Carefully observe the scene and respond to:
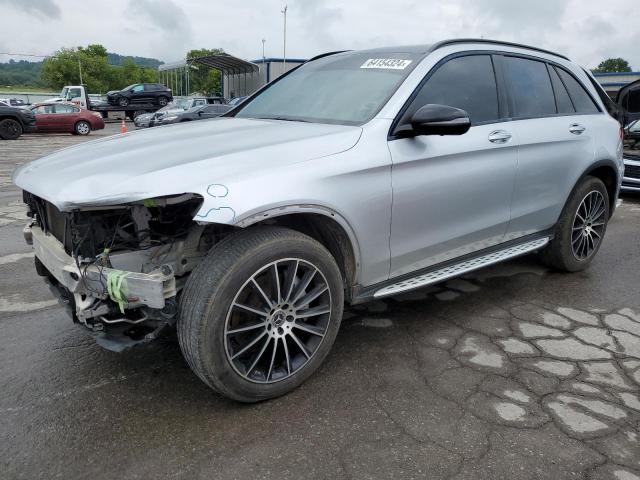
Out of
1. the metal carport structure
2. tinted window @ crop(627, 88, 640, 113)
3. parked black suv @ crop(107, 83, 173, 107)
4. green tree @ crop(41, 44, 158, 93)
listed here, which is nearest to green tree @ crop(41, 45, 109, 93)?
green tree @ crop(41, 44, 158, 93)

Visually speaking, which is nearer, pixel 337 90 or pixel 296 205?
pixel 296 205

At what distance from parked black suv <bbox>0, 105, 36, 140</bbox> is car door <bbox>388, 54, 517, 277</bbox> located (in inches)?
726

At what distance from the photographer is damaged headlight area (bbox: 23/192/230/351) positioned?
85.6 inches

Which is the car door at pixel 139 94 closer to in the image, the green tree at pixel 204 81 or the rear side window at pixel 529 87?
the rear side window at pixel 529 87

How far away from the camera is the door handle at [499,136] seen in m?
3.31

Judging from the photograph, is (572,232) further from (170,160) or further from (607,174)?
(170,160)

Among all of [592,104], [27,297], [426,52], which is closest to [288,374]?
[426,52]

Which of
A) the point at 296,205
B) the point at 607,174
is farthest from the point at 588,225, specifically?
the point at 296,205

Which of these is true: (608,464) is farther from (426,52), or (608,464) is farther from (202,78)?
(202,78)

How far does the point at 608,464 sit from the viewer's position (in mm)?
Answer: 2156

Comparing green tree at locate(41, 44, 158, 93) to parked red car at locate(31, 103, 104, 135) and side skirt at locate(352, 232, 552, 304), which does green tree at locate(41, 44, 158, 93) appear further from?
side skirt at locate(352, 232, 552, 304)

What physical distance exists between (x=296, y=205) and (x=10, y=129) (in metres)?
18.9

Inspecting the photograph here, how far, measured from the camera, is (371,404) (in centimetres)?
255

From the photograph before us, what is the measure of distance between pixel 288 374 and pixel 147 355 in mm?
955
